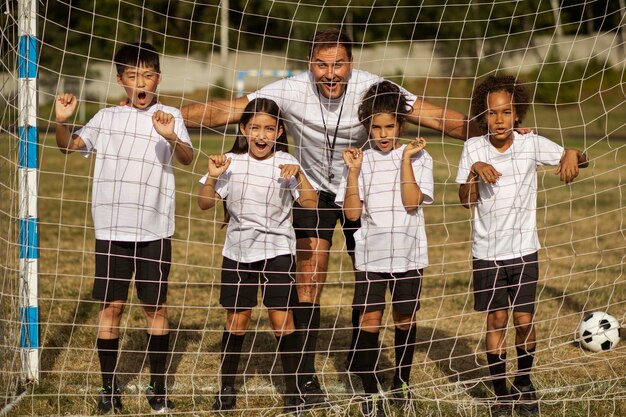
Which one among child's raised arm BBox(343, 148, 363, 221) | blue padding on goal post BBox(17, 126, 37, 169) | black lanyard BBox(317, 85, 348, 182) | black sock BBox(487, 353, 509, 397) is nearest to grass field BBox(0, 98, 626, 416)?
black sock BBox(487, 353, 509, 397)

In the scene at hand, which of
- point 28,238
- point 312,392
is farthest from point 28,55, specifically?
point 312,392

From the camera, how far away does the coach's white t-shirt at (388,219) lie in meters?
4.45

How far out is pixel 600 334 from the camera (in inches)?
213

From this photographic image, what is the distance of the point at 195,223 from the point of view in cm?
1032

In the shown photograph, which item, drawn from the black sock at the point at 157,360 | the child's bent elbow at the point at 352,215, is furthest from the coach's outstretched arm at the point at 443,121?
the black sock at the point at 157,360

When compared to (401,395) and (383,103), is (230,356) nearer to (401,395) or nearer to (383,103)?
(401,395)

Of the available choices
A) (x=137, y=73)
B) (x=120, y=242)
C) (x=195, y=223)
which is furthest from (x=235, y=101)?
(x=195, y=223)

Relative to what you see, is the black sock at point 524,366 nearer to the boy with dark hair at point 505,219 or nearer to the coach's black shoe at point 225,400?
the boy with dark hair at point 505,219

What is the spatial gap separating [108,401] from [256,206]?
1162 millimetres

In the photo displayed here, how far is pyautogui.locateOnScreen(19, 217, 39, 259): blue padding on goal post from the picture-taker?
4.68 meters

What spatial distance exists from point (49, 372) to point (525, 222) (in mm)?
2522

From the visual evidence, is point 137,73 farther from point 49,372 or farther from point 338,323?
point 338,323

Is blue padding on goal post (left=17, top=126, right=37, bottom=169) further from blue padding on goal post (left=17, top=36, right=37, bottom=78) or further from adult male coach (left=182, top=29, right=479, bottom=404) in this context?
adult male coach (left=182, top=29, right=479, bottom=404)

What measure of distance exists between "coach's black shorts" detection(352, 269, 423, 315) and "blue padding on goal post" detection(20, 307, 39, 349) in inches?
64.6
